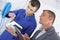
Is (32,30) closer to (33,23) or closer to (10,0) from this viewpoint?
(33,23)

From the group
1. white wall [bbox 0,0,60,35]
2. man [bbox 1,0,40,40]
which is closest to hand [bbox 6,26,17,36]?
man [bbox 1,0,40,40]

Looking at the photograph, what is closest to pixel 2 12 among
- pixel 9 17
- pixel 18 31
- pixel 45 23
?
pixel 9 17

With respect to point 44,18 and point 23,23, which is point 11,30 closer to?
point 23,23

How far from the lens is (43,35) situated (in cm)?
96

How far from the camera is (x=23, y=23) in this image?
3.28 feet

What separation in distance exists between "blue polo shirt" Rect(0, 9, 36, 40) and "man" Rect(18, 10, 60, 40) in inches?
1.4

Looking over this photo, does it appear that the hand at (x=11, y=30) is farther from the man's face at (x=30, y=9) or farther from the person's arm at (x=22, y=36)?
the man's face at (x=30, y=9)

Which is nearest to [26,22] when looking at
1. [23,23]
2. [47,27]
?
[23,23]

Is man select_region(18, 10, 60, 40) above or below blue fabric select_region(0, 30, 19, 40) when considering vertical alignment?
above

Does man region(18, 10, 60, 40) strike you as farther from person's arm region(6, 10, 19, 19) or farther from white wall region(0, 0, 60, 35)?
person's arm region(6, 10, 19, 19)

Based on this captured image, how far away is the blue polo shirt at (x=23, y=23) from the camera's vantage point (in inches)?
38.9

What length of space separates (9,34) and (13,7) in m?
0.15

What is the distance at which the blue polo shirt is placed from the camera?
99cm

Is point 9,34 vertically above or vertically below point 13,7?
below
